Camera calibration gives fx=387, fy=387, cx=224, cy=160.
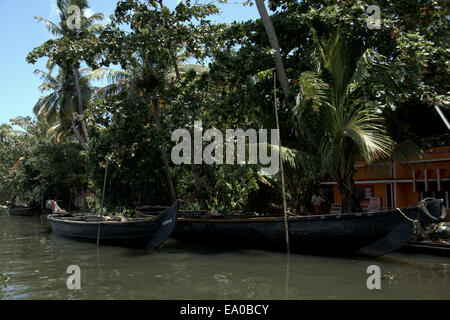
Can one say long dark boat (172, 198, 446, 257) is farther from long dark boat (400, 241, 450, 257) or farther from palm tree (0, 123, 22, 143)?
palm tree (0, 123, 22, 143)

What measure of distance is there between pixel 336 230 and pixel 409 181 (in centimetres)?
576

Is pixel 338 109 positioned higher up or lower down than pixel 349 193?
higher up

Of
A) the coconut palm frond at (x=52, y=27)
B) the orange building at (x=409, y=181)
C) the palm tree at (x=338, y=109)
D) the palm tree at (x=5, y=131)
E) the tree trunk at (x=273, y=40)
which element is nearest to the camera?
the palm tree at (x=338, y=109)

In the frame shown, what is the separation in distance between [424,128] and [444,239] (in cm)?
418

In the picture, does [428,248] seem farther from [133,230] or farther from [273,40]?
[133,230]

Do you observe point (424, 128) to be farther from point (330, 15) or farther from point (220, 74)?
point (220, 74)

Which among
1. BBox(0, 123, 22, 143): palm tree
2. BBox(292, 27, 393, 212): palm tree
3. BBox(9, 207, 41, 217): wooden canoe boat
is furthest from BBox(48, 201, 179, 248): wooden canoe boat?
BBox(0, 123, 22, 143): palm tree

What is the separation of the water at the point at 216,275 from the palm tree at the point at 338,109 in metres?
2.50

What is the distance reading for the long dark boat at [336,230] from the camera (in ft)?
26.4

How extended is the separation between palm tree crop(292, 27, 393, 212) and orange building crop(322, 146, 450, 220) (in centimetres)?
218

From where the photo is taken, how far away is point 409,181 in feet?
43.6

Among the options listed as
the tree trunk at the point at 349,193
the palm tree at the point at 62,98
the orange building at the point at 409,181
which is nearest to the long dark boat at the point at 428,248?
the tree trunk at the point at 349,193

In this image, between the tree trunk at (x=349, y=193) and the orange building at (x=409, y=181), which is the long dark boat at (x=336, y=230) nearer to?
the tree trunk at (x=349, y=193)

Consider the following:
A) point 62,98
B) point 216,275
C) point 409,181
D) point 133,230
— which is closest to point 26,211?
point 62,98
